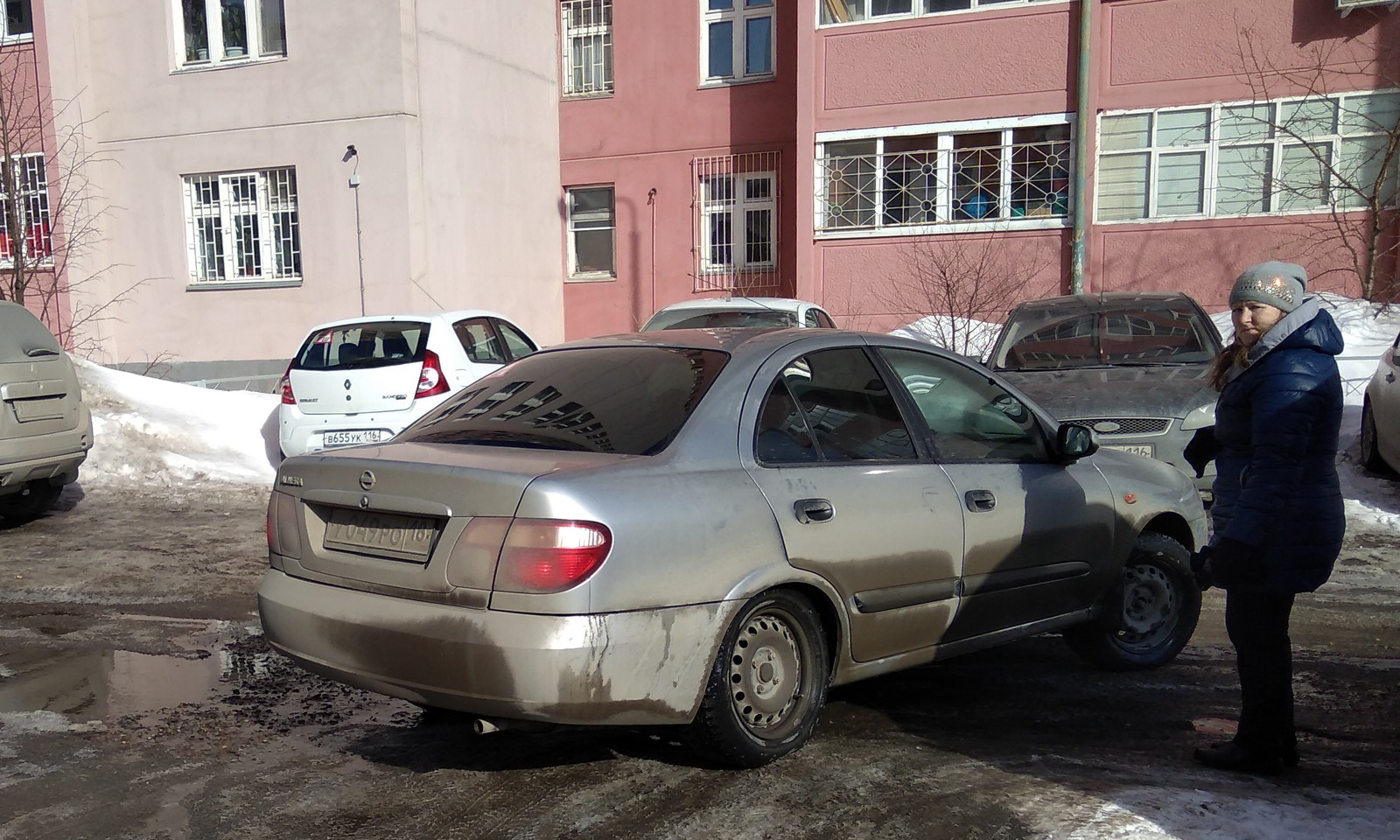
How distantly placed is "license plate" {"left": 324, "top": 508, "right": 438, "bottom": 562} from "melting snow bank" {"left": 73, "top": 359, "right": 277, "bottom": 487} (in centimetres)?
736

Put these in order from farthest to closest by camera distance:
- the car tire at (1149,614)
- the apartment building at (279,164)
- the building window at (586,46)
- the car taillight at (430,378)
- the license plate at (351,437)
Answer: the building window at (586,46) → the apartment building at (279,164) → the car taillight at (430,378) → the license plate at (351,437) → the car tire at (1149,614)

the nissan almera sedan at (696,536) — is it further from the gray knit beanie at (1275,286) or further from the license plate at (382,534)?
the gray knit beanie at (1275,286)

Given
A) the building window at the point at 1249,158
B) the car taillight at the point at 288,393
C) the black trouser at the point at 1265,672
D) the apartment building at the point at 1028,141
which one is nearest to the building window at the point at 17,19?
the apartment building at the point at 1028,141

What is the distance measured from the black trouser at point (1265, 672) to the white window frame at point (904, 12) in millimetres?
13269

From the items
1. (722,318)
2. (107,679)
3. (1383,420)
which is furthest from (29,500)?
(1383,420)

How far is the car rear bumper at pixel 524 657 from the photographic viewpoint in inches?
133

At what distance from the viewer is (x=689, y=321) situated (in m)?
9.91

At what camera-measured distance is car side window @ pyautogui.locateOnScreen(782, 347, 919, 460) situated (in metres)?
4.23

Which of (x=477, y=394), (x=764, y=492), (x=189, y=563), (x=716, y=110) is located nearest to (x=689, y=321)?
(x=189, y=563)

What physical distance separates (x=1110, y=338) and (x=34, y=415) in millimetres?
8125

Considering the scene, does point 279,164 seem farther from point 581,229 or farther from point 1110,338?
point 1110,338

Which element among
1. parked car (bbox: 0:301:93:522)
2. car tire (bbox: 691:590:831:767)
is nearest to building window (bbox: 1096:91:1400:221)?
parked car (bbox: 0:301:93:522)

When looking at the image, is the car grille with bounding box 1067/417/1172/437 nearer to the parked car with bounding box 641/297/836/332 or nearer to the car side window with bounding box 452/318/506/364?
the parked car with bounding box 641/297/836/332

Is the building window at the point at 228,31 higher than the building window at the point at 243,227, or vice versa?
the building window at the point at 228,31
